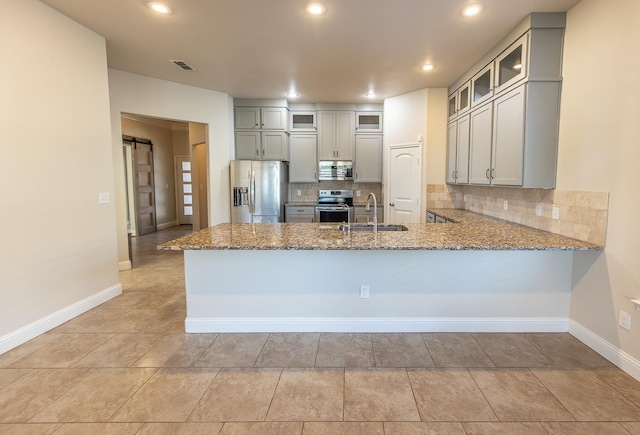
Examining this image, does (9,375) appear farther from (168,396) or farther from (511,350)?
(511,350)

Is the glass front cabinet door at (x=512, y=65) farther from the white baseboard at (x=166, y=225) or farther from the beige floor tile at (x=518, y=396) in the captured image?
the white baseboard at (x=166, y=225)

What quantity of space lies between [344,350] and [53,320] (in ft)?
8.58

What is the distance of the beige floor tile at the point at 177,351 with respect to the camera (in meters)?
2.31

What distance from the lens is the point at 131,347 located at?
2.53 meters

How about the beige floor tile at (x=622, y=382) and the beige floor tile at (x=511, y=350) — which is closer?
the beige floor tile at (x=622, y=382)

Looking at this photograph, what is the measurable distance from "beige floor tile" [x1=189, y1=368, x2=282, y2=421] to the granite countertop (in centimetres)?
86

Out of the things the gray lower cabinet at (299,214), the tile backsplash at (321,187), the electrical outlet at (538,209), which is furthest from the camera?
the tile backsplash at (321,187)

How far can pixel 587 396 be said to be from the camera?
193 centimetres

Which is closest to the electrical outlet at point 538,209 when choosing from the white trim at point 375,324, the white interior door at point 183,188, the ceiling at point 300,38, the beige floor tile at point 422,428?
the white trim at point 375,324

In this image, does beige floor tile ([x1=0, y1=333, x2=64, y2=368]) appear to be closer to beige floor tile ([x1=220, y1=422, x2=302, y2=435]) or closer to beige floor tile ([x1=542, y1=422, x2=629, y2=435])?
beige floor tile ([x1=220, y1=422, x2=302, y2=435])

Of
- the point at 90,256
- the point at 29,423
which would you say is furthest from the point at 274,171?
the point at 29,423

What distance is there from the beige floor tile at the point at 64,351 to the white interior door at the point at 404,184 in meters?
4.31

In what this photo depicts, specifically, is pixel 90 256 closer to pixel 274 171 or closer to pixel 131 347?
pixel 131 347

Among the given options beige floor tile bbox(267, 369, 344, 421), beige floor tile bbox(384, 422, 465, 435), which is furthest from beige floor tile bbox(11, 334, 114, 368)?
beige floor tile bbox(384, 422, 465, 435)
